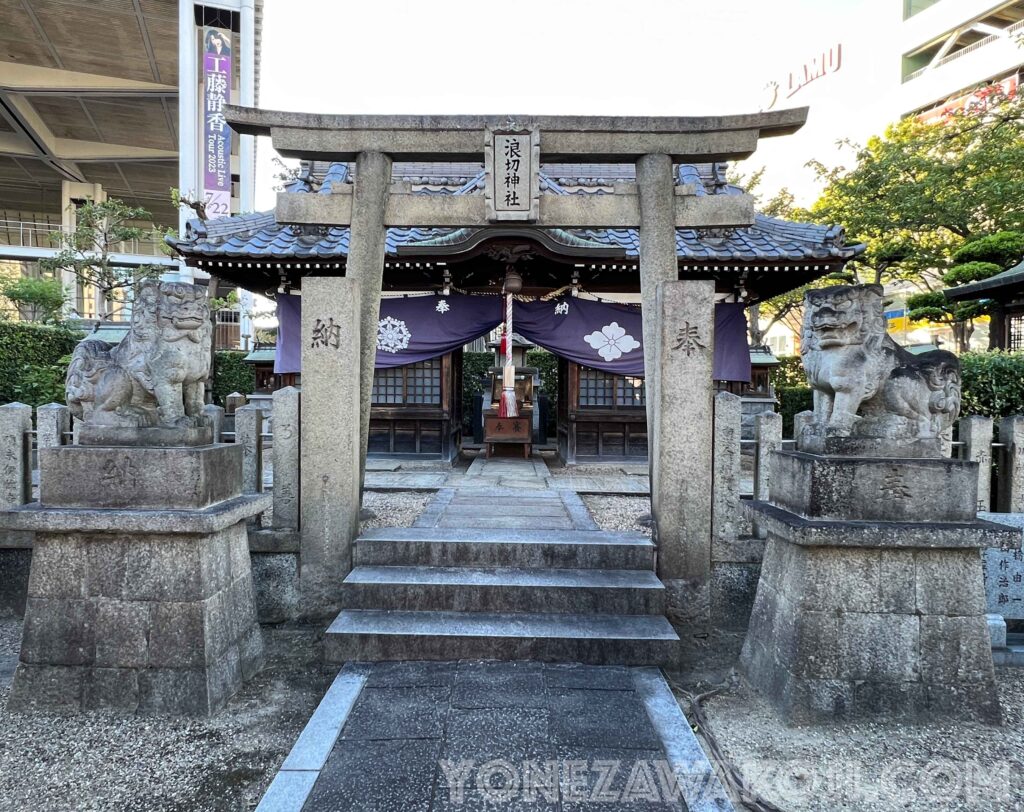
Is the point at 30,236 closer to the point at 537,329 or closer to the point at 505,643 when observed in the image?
the point at 537,329

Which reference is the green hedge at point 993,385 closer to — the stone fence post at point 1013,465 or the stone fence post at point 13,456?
the stone fence post at point 1013,465

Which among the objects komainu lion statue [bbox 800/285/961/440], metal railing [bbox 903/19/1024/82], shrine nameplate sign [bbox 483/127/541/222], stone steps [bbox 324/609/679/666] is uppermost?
metal railing [bbox 903/19/1024/82]

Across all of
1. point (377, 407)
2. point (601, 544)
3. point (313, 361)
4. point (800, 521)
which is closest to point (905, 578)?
point (800, 521)

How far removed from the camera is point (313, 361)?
4.48m

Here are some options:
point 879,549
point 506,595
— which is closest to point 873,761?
point 879,549

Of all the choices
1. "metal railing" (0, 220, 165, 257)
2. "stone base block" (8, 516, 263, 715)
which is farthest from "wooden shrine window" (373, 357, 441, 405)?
"metal railing" (0, 220, 165, 257)

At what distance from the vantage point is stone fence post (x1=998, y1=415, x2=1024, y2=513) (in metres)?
4.76

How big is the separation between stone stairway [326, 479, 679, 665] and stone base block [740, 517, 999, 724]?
90cm

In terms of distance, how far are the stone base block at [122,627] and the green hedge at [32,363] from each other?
26.7 feet

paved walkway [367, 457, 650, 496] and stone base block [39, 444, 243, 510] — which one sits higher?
stone base block [39, 444, 243, 510]

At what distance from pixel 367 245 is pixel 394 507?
347 cm

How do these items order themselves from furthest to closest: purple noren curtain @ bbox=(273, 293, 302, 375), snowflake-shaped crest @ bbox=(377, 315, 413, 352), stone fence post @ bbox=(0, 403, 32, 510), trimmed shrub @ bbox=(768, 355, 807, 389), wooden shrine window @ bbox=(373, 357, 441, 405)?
trimmed shrub @ bbox=(768, 355, 807, 389) < wooden shrine window @ bbox=(373, 357, 441, 405) < snowflake-shaped crest @ bbox=(377, 315, 413, 352) < purple noren curtain @ bbox=(273, 293, 302, 375) < stone fence post @ bbox=(0, 403, 32, 510)

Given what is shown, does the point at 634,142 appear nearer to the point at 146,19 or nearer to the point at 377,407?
the point at 377,407

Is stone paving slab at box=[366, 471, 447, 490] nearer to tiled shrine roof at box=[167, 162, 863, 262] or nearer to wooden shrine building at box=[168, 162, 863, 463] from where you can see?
wooden shrine building at box=[168, 162, 863, 463]
